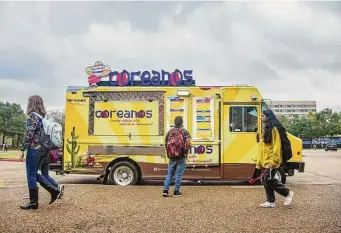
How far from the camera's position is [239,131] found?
11.5 metres

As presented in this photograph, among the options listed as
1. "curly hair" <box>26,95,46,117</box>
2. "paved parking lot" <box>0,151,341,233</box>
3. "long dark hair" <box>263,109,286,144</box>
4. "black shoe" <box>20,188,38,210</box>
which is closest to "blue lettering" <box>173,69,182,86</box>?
"paved parking lot" <box>0,151,341,233</box>

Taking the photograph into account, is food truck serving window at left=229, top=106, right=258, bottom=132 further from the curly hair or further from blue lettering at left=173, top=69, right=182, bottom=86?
the curly hair

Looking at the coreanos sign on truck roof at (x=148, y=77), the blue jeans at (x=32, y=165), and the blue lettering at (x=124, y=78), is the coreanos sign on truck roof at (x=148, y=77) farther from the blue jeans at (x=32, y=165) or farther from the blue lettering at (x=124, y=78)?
the blue jeans at (x=32, y=165)

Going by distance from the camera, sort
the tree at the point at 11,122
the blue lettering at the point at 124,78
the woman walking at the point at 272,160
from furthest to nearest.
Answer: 1. the tree at the point at 11,122
2. the blue lettering at the point at 124,78
3. the woman walking at the point at 272,160

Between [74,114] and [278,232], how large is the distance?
24.4ft

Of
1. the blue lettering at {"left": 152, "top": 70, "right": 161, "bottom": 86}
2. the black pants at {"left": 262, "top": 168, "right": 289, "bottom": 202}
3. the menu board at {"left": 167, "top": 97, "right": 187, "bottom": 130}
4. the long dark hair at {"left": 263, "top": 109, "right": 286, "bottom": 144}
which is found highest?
the blue lettering at {"left": 152, "top": 70, "right": 161, "bottom": 86}

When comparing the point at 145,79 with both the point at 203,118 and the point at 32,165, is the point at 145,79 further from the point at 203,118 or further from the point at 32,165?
the point at 32,165

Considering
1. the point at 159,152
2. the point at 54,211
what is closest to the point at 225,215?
the point at 54,211

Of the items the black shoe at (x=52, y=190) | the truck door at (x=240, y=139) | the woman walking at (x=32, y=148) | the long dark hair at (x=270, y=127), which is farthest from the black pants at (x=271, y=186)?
the truck door at (x=240, y=139)

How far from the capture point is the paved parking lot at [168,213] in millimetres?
5797

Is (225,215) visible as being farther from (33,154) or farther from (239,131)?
(239,131)

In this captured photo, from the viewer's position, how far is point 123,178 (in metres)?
11.6

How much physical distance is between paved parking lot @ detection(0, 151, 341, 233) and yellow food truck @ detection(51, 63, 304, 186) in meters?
2.33

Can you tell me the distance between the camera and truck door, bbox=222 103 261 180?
1147 centimetres
